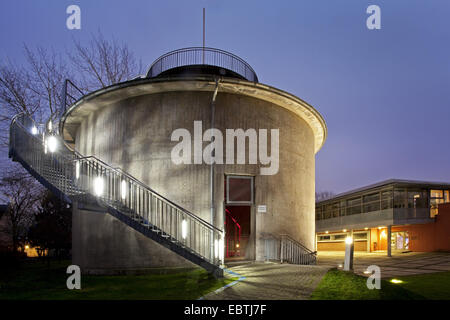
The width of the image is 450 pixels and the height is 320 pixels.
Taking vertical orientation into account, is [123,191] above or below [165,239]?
above

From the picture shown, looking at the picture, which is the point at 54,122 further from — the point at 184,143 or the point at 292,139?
the point at 292,139

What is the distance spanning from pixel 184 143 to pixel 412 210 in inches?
657

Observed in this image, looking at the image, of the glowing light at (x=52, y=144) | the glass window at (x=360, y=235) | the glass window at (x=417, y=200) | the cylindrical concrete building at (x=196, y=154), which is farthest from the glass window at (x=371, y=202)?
the glowing light at (x=52, y=144)

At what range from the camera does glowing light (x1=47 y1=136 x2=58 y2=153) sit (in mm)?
10769

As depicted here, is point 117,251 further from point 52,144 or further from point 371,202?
point 371,202

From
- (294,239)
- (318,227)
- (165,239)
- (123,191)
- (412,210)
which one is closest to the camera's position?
(165,239)

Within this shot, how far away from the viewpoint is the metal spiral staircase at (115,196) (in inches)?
355

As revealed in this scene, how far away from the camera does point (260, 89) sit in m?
11.6

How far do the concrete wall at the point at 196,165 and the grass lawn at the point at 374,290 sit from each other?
3.45 meters

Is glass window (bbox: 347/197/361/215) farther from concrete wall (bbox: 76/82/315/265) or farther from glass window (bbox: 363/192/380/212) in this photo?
concrete wall (bbox: 76/82/315/265)

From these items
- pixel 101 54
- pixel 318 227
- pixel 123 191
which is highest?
pixel 101 54

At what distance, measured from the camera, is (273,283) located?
7.46 m
